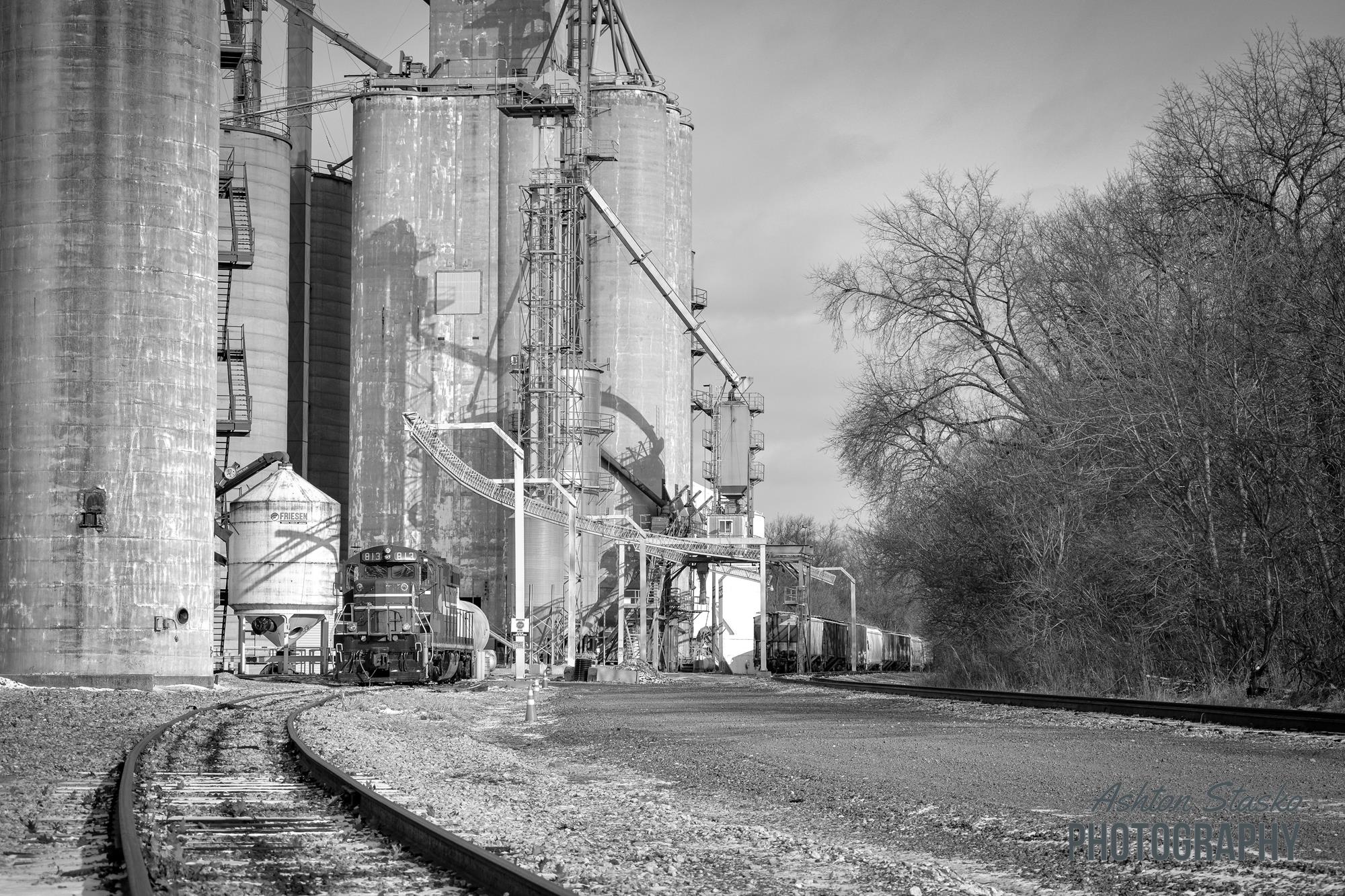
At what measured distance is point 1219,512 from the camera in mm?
26594

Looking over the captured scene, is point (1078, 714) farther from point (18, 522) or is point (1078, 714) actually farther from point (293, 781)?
point (18, 522)

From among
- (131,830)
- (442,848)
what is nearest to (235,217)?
(131,830)

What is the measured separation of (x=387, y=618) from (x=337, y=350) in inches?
1651

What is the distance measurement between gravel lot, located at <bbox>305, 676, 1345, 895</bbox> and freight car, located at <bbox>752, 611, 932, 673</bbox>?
125 feet

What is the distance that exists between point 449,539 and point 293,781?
49890mm

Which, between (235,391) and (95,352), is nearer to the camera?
(95,352)

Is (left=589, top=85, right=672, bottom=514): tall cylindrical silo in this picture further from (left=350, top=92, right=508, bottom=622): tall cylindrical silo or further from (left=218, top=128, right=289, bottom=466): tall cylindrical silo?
(left=218, top=128, right=289, bottom=466): tall cylindrical silo

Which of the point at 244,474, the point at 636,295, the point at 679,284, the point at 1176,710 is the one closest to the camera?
the point at 1176,710

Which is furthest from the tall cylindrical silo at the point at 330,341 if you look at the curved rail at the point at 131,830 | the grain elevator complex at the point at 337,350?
the curved rail at the point at 131,830

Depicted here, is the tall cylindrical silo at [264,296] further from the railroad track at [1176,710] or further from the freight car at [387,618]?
the railroad track at [1176,710]

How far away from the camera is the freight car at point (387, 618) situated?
128ft

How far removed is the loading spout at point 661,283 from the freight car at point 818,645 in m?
11.5

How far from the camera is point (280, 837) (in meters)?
9.49

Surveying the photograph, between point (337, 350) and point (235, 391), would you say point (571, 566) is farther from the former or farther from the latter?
point (337, 350)
